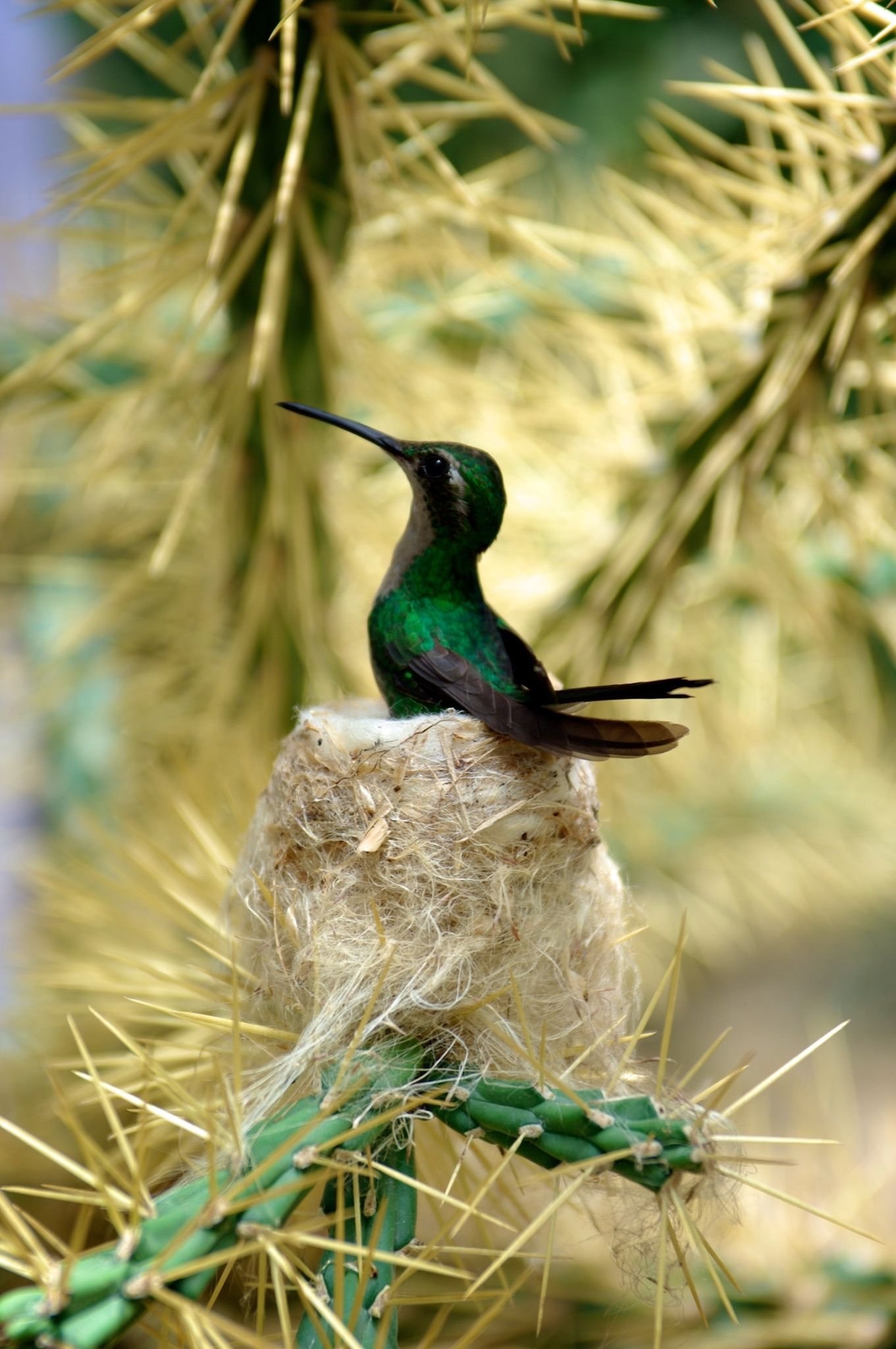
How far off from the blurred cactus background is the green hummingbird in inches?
6.0

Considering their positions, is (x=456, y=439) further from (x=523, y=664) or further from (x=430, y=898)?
(x=430, y=898)

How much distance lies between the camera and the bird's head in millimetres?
723

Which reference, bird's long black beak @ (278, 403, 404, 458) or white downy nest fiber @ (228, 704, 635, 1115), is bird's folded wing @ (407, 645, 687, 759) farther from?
bird's long black beak @ (278, 403, 404, 458)

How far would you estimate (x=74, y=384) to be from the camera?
1058 millimetres

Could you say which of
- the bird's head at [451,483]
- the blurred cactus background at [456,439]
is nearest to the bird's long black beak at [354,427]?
the bird's head at [451,483]

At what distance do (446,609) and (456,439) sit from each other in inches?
24.7

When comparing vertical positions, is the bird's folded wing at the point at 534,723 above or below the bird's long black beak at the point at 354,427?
below

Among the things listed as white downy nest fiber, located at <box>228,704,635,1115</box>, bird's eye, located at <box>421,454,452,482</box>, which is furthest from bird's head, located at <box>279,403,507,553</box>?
white downy nest fiber, located at <box>228,704,635,1115</box>

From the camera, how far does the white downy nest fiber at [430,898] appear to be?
2.00 ft

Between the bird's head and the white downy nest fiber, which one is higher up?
the bird's head

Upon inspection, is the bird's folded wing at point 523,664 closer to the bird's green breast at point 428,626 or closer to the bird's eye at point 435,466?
the bird's green breast at point 428,626

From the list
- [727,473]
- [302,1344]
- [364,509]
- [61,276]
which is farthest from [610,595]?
[61,276]

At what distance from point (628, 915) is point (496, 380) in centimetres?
103

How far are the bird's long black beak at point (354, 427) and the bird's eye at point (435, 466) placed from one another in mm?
19
